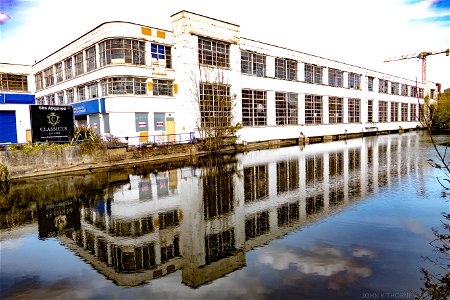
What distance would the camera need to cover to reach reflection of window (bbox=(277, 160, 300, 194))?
14430mm

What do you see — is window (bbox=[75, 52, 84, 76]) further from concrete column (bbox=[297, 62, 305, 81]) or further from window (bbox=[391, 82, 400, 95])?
window (bbox=[391, 82, 400, 95])

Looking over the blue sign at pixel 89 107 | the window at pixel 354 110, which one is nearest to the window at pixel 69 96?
the blue sign at pixel 89 107

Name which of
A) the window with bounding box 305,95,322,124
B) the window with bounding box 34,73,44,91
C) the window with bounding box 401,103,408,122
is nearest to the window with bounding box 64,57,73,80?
the window with bounding box 34,73,44,91

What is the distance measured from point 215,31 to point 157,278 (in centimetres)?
3304

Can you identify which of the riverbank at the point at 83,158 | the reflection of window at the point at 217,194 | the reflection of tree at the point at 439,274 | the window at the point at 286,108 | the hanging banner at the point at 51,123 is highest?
the window at the point at 286,108

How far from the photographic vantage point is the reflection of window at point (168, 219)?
9.51 meters

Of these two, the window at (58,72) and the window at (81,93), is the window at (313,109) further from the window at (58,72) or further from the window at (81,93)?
the window at (58,72)

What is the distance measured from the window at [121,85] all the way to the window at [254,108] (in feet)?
44.4

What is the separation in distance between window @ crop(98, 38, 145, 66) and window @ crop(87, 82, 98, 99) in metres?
3.32

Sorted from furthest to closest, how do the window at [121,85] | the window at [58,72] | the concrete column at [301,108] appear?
the concrete column at [301,108], the window at [58,72], the window at [121,85]

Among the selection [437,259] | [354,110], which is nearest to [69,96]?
[437,259]

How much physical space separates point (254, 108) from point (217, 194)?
28.2 metres

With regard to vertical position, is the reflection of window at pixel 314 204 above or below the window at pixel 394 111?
below

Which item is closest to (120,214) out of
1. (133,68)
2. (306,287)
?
(306,287)
